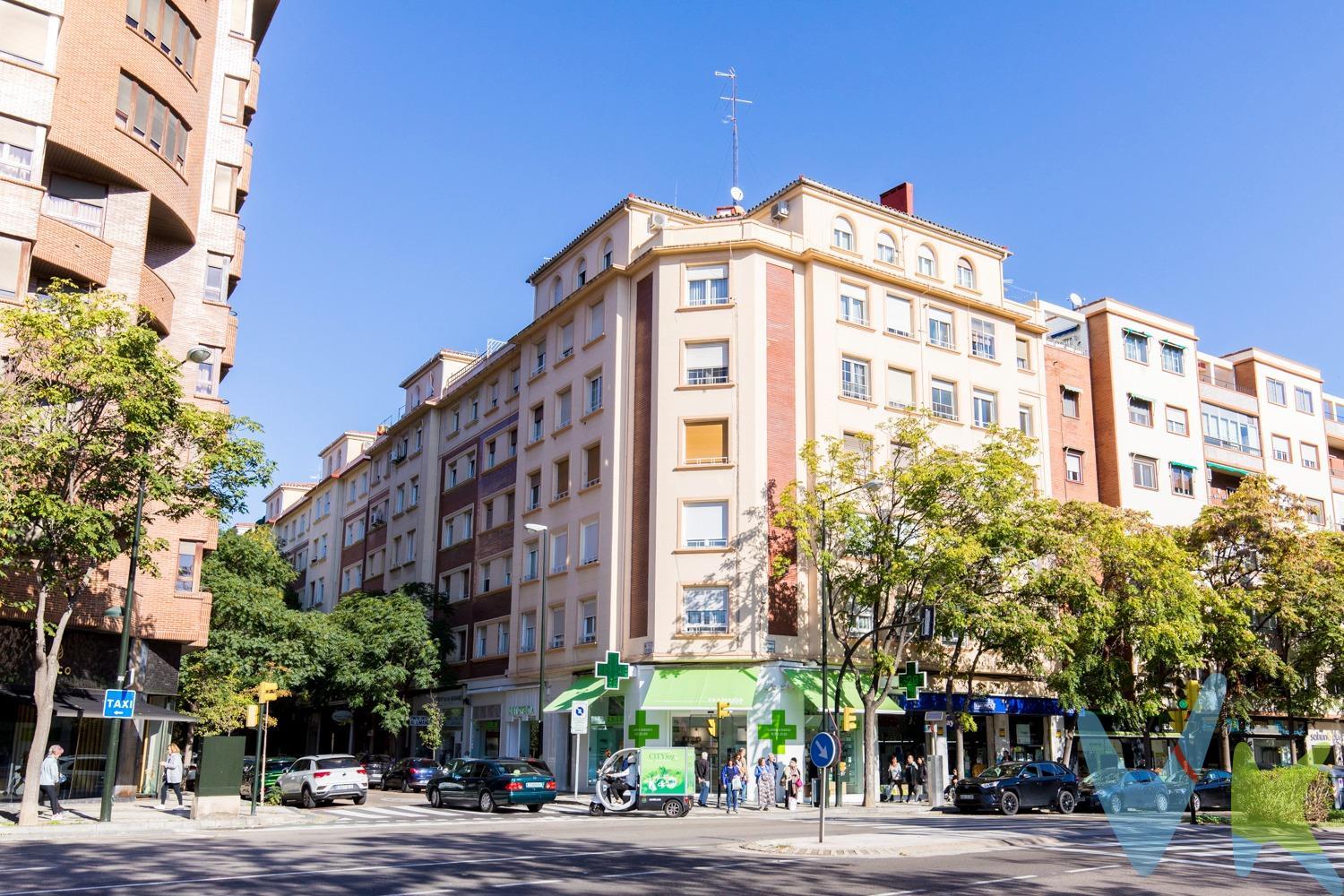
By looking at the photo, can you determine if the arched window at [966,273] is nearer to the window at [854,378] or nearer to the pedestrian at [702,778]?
the window at [854,378]

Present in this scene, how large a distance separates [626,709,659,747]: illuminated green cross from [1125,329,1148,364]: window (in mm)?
28248

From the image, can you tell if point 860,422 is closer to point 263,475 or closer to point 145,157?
point 263,475

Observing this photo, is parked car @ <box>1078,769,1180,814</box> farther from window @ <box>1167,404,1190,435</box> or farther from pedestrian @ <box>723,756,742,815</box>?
window @ <box>1167,404,1190,435</box>

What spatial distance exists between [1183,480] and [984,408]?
13282 mm

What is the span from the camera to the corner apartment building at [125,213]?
28.6 m

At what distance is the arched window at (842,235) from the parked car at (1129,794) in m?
19.9

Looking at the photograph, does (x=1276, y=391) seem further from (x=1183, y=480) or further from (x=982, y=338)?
(x=982, y=338)

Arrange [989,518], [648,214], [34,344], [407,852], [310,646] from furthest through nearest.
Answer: [310,646] < [648,214] < [989,518] < [34,344] < [407,852]

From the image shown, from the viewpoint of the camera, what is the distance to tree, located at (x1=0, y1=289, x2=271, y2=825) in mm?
24188

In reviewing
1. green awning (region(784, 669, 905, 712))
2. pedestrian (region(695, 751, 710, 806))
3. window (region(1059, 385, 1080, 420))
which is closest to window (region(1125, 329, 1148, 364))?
window (region(1059, 385, 1080, 420))

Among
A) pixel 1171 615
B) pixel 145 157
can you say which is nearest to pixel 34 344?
pixel 145 157

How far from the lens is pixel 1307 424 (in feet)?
196

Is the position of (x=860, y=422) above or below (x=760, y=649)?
above

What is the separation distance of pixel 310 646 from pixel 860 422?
968 inches
